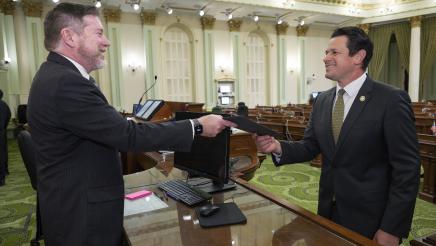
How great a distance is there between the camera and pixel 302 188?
15.9ft

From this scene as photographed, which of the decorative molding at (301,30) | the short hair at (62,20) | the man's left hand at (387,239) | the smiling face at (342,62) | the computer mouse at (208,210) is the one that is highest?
the decorative molding at (301,30)

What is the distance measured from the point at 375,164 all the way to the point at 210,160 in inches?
35.4

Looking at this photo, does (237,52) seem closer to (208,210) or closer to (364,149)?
(364,149)

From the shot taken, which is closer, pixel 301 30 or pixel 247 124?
pixel 247 124

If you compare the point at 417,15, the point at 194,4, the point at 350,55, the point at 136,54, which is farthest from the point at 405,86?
the point at 350,55

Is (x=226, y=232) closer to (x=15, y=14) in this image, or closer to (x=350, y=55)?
(x=350, y=55)

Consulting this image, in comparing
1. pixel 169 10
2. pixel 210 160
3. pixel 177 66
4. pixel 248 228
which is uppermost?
pixel 169 10

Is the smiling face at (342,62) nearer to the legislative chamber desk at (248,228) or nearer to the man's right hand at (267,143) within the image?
the man's right hand at (267,143)

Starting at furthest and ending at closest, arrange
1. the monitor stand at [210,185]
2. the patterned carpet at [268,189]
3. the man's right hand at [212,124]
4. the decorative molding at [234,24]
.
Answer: the decorative molding at [234,24], the patterned carpet at [268,189], the monitor stand at [210,185], the man's right hand at [212,124]

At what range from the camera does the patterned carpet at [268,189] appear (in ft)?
11.3

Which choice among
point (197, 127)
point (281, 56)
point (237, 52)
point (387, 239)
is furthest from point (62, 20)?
point (281, 56)

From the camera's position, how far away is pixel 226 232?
4.66 ft

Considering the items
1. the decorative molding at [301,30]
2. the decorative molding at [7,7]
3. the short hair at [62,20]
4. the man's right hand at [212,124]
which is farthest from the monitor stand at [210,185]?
the decorative molding at [301,30]

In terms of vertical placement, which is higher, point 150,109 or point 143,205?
point 150,109
